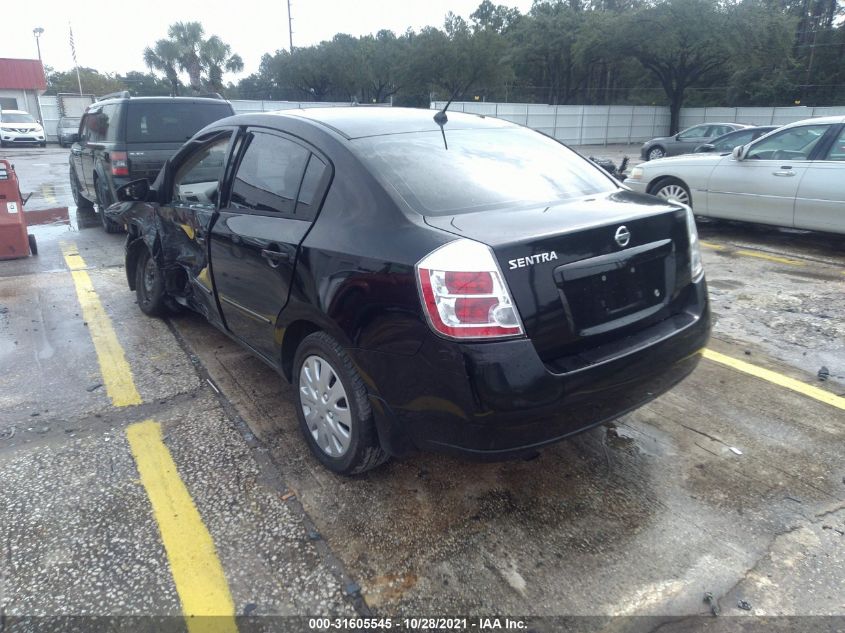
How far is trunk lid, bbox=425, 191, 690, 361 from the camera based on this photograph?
7.70ft

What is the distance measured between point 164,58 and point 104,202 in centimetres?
5045

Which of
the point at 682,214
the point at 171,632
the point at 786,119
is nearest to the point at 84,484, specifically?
the point at 171,632

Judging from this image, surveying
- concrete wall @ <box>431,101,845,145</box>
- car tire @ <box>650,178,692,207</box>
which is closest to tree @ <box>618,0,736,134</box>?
concrete wall @ <box>431,101,845,145</box>

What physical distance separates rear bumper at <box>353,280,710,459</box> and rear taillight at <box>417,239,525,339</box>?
0.06 meters

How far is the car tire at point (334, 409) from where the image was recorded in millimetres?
2727

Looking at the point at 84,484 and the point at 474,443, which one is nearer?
the point at 474,443

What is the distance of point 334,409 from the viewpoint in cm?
290

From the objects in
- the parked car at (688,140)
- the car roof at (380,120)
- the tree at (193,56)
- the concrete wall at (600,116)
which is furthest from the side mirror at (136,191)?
the tree at (193,56)

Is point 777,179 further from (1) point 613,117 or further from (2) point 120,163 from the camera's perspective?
(1) point 613,117

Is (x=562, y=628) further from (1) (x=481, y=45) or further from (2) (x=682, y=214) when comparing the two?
(1) (x=481, y=45)

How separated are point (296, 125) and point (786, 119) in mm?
37391

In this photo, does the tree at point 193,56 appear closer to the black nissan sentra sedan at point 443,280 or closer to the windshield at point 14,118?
the windshield at point 14,118

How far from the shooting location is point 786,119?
1313 inches

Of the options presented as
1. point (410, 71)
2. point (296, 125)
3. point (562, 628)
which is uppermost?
point (410, 71)
